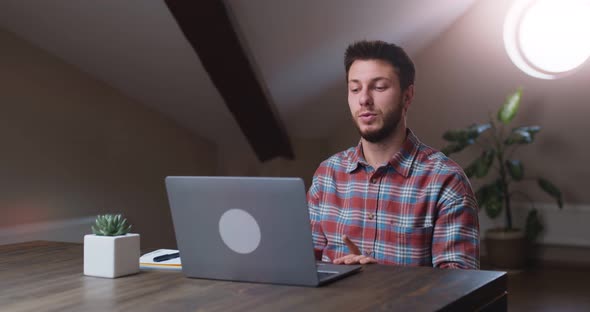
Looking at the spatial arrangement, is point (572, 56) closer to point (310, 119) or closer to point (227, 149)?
point (310, 119)

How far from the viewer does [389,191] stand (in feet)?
6.45

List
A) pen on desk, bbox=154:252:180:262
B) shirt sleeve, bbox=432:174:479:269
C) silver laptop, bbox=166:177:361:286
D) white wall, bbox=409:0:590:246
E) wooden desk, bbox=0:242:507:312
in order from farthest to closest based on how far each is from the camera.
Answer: white wall, bbox=409:0:590:246
shirt sleeve, bbox=432:174:479:269
pen on desk, bbox=154:252:180:262
silver laptop, bbox=166:177:361:286
wooden desk, bbox=0:242:507:312

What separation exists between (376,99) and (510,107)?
3.05m

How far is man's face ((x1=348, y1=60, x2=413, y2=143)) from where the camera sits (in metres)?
1.99

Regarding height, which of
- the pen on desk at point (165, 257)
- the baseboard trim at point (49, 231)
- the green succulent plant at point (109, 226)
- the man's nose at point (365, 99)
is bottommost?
the baseboard trim at point (49, 231)

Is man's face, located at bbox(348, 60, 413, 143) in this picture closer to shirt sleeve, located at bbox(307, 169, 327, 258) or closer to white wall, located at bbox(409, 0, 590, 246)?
shirt sleeve, located at bbox(307, 169, 327, 258)

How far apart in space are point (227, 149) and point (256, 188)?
3723 millimetres

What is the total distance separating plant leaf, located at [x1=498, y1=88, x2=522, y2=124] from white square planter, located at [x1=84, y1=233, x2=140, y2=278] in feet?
12.4

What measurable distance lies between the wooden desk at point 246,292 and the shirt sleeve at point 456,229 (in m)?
0.34

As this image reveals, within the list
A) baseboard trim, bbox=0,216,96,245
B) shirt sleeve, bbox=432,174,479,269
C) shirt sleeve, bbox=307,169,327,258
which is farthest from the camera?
baseboard trim, bbox=0,216,96,245

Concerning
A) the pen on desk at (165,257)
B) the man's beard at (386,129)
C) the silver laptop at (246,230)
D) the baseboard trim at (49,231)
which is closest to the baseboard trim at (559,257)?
the baseboard trim at (49,231)

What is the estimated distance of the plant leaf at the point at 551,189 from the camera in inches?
187

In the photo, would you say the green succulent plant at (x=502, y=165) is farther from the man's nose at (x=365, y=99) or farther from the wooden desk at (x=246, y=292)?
the wooden desk at (x=246, y=292)

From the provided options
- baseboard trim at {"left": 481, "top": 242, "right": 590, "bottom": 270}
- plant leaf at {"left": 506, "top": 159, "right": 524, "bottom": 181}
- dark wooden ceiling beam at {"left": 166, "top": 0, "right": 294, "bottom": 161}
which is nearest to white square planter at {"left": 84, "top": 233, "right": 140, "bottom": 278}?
dark wooden ceiling beam at {"left": 166, "top": 0, "right": 294, "bottom": 161}
